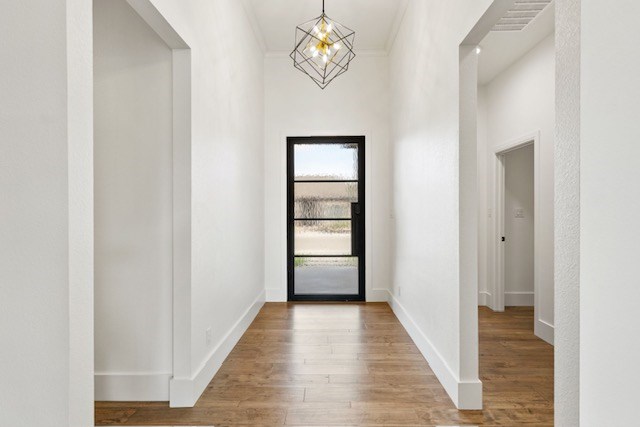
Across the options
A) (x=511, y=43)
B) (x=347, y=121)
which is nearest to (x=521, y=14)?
(x=511, y=43)

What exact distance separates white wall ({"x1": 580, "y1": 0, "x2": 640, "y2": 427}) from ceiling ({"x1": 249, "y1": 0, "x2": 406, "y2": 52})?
312 centimetres

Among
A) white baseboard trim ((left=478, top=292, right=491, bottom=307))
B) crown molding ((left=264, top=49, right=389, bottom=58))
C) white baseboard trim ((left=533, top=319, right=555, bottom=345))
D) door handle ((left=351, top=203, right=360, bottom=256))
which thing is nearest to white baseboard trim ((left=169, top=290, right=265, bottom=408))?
door handle ((left=351, top=203, right=360, bottom=256))

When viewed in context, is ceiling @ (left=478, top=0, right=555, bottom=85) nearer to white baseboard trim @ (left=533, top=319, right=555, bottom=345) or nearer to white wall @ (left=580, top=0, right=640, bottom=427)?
white wall @ (left=580, top=0, right=640, bottom=427)

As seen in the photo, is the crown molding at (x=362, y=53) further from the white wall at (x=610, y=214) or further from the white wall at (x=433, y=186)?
the white wall at (x=610, y=214)

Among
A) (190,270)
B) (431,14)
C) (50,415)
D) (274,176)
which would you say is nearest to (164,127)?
(190,270)

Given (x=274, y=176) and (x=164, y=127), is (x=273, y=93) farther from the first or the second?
(x=164, y=127)

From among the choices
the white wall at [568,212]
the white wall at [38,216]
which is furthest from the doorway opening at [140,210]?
the white wall at [568,212]

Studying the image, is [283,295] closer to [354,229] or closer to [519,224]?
[354,229]

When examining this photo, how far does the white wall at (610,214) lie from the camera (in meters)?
0.85

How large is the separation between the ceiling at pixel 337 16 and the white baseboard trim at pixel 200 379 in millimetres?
3132

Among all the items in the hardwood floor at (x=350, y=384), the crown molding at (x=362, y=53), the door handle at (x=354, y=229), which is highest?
the crown molding at (x=362, y=53)

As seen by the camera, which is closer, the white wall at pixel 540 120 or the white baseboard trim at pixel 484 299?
the white wall at pixel 540 120

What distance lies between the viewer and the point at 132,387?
87.2 inches

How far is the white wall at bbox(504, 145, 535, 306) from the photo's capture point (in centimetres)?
457
